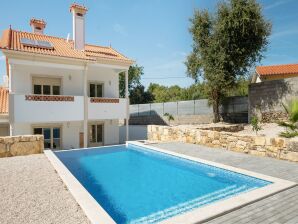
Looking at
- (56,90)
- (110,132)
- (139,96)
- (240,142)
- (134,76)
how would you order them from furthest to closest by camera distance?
(134,76) < (139,96) < (110,132) < (56,90) < (240,142)

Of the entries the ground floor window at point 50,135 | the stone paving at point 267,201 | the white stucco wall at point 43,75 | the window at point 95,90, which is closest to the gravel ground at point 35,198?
the stone paving at point 267,201

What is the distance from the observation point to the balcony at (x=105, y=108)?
712 inches

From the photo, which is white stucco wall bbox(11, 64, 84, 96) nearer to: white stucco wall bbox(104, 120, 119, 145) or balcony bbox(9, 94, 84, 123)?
balcony bbox(9, 94, 84, 123)

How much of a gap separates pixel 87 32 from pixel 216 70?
508 inches

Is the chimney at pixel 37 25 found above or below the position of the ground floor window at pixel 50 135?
above

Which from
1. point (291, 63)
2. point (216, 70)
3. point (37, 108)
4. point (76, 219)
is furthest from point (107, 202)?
point (291, 63)

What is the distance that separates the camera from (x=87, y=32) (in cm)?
2039

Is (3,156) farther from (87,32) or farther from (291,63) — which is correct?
(291,63)

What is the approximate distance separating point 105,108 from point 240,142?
10564mm

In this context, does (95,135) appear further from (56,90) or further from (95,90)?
(56,90)

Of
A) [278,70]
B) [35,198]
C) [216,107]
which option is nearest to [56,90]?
[35,198]

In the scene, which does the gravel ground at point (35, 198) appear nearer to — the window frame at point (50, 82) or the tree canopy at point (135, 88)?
the window frame at point (50, 82)

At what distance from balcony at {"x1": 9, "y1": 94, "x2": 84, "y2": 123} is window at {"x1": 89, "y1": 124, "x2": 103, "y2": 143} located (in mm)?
3113

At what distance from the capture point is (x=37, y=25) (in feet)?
75.0
